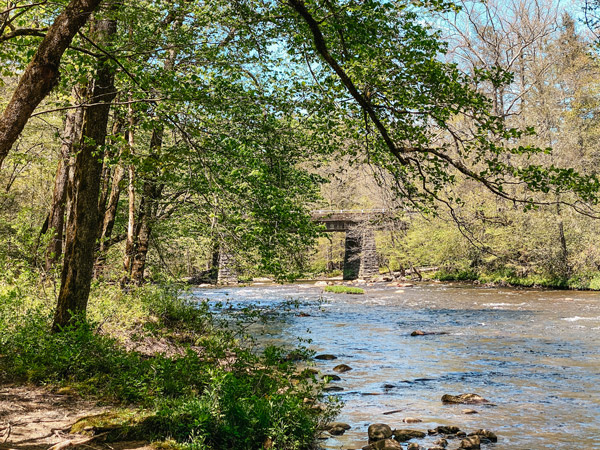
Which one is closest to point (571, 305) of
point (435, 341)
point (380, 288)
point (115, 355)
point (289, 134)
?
point (435, 341)

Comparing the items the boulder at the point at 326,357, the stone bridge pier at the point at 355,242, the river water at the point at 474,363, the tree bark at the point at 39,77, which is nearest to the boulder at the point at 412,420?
the river water at the point at 474,363

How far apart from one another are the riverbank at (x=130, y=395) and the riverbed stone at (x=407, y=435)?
1023mm

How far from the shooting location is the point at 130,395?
6055mm

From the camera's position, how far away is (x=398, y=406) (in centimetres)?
→ 832

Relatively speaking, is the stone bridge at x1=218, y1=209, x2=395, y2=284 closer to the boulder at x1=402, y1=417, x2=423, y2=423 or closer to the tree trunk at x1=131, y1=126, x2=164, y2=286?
the tree trunk at x1=131, y1=126, x2=164, y2=286

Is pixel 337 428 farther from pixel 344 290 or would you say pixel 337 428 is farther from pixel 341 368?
pixel 344 290

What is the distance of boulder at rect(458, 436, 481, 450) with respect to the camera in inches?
250

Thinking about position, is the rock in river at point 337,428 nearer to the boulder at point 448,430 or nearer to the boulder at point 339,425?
the boulder at point 339,425

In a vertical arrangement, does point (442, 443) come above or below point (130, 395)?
below

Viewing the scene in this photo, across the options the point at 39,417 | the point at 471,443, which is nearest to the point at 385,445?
the point at 471,443

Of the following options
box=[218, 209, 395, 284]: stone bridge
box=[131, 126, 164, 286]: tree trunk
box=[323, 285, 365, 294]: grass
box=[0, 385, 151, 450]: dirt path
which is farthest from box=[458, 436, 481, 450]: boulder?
box=[218, 209, 395, 284]: stone bridge

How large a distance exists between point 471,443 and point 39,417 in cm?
488

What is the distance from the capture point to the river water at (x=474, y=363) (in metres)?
7.42

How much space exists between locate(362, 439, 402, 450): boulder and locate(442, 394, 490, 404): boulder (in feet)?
8.61
